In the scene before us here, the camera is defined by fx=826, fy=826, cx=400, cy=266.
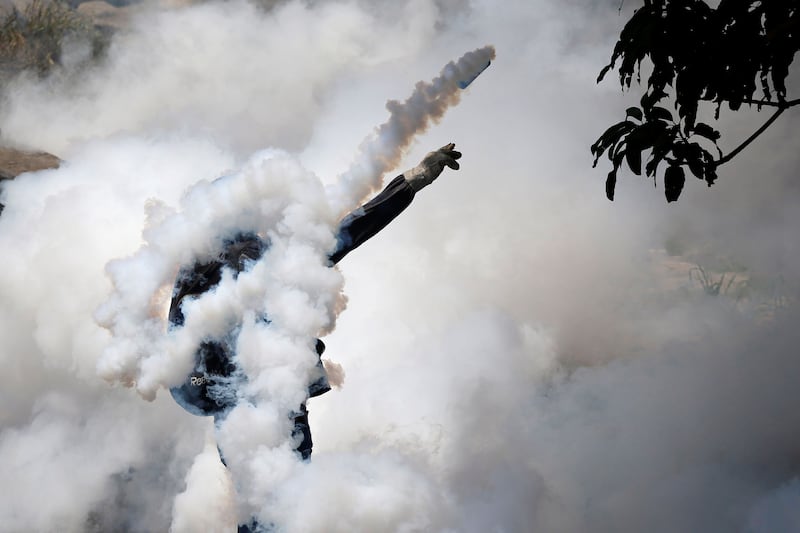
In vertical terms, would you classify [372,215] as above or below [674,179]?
below

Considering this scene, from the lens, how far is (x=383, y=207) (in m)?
3.66

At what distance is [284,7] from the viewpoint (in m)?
9.14

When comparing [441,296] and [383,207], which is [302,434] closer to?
[383,207]

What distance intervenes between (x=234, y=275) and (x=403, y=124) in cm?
106

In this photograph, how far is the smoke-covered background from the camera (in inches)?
173

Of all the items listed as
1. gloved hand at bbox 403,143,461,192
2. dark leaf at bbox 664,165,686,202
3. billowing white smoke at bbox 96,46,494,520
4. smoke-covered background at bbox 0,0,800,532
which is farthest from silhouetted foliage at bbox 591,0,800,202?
smoke-covered background at bbox 0,0,800,532

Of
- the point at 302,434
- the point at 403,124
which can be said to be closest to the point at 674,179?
the point at 403,124

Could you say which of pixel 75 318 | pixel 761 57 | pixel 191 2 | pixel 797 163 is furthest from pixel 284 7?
pixel 761 57

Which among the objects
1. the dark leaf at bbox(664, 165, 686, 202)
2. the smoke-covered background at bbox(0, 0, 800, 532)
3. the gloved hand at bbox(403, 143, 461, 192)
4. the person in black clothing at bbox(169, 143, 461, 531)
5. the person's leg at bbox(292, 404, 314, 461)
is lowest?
the smoke-covered background at bbox(0, 0, 800, 532)

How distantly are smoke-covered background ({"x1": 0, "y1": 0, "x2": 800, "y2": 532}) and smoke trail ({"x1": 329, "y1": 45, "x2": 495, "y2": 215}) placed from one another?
140 mm

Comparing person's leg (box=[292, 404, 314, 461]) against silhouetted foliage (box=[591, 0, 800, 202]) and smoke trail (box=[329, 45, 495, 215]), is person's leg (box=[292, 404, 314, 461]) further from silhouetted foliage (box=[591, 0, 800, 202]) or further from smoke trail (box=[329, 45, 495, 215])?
silhouetted foliage (box=[591, 0, 800, 202])

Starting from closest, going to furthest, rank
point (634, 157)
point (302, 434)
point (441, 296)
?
point (634, 157)
point (302, 434)
point (441, 296)

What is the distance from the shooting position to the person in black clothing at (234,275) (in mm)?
3541

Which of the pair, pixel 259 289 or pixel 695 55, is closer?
pixel 695 55
